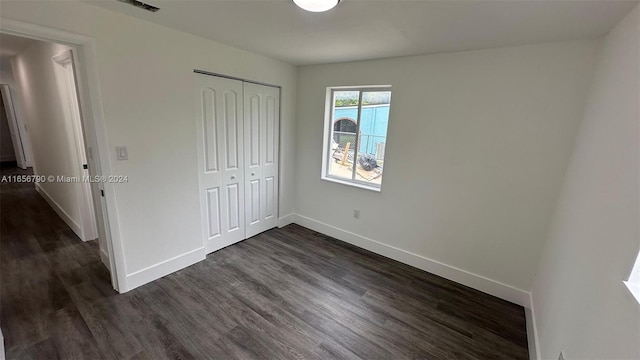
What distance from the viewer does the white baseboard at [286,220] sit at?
3887 millimetres

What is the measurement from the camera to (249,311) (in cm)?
218

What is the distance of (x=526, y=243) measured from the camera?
91.1 inches

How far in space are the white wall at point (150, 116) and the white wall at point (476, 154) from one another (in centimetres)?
167

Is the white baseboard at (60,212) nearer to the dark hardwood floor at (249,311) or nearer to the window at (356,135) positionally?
the dark hardwood floor at (249,311)

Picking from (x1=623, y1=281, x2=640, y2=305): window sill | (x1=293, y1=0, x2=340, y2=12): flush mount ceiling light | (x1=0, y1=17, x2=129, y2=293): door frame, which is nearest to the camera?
(x1=623, y1=281, x2=640, y2=305): window sill

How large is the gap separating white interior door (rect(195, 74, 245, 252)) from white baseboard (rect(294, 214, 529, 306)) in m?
1.23

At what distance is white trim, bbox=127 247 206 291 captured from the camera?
237 centimetres

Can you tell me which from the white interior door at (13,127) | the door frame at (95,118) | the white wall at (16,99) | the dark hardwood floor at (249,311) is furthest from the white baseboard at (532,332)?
the white interior door at (13,127)

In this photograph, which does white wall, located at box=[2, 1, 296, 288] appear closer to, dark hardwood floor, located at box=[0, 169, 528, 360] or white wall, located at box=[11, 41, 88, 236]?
dark hardwood floor, located at box=[0, 169, 528, 360]

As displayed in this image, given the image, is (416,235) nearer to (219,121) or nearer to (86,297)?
(219,121)

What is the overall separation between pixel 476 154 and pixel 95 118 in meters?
3.26

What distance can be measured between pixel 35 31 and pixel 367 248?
11.4 feet

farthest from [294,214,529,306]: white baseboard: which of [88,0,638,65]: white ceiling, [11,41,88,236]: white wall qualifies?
[11,41,88,236]: white wall

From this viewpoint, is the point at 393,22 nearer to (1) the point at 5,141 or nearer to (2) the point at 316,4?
(2) the point at 316,4
